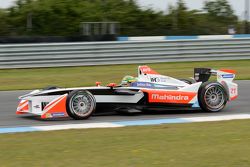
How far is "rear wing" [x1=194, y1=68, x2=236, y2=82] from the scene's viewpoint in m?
11.0

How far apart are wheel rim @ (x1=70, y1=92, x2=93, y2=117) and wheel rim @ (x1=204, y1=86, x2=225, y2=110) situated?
223 centimetres

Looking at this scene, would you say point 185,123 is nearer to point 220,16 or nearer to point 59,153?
point 59,153

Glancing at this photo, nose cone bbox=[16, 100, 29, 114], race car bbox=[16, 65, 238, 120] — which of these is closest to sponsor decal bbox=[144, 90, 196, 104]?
race car bbox=[16, 65, 238, 120]

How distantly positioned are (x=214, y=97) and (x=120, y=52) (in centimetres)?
983

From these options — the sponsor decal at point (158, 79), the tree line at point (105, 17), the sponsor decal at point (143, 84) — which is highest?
the tree line at point (105, 17)

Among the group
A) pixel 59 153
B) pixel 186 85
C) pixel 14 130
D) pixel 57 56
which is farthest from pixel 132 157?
pixel 57 56

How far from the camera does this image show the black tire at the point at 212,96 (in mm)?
10586

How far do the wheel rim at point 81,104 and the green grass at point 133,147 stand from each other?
130cm

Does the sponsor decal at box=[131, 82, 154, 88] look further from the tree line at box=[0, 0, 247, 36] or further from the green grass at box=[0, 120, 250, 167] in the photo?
the tree line at box=[0, 0, 247, 36]

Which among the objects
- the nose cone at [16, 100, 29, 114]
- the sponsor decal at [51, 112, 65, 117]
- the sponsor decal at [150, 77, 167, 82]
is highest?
the sponsor decal at [150, 77, 167, 82]

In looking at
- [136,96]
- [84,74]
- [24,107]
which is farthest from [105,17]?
[24,107]

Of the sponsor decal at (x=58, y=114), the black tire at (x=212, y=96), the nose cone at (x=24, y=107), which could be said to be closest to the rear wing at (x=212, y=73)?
the black tire at (x=212, y=96)

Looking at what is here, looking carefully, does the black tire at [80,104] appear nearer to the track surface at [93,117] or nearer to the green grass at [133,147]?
the track surface at [93,117]

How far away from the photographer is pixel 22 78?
17109mm
